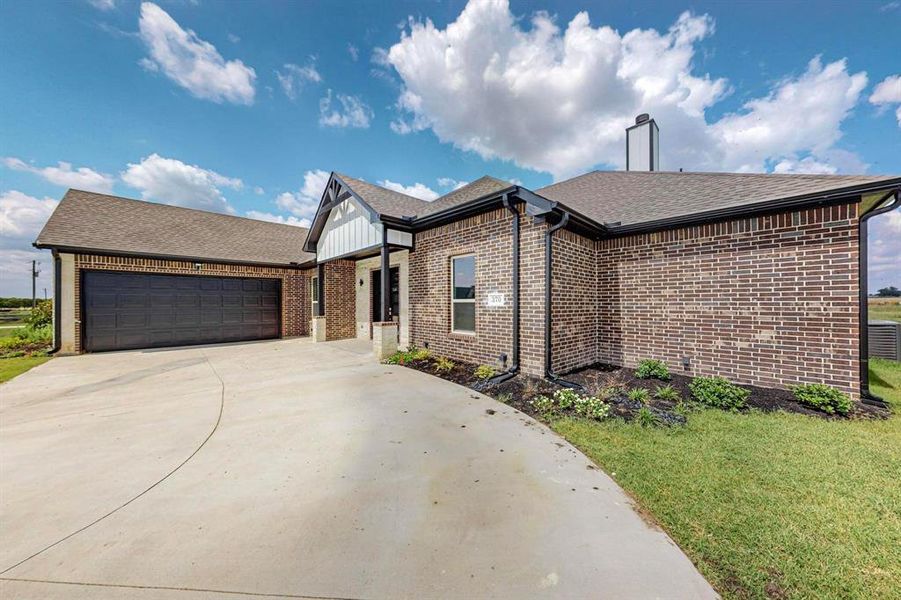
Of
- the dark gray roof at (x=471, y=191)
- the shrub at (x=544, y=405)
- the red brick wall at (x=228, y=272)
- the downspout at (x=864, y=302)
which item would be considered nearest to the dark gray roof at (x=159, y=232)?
the red brick wall at (x=228, y=272)

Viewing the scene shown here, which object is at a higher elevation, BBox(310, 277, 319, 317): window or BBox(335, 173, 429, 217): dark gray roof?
BBox(335, 173, 429, 217): dark gray roof

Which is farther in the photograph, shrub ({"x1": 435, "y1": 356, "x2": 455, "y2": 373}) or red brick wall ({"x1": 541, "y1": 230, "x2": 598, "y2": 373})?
shrub ({"x1": 435, "y1": 356, "x2": 455, "y2": 373})

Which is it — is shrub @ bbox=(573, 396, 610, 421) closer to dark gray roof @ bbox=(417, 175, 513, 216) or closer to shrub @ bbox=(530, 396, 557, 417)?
shrub @ bbox=(530, 396, 557, 417)

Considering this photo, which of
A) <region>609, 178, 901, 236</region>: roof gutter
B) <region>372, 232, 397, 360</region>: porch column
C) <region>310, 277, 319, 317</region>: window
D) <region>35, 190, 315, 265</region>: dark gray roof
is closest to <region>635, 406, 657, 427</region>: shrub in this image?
<region>609, 178, 901, 236</region>: roof gutter

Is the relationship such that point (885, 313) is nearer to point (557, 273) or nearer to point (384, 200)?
point (557, 273)

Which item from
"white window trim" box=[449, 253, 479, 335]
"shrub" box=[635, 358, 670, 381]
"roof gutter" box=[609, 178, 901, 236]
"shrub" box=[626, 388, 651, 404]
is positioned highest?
"roof gutter" box=[609, 178, 901, 236]

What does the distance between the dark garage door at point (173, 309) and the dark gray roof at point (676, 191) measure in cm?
1180

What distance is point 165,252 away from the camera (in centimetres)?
1045

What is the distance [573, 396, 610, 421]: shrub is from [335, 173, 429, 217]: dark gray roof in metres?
6.29

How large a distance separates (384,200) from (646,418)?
832 cm

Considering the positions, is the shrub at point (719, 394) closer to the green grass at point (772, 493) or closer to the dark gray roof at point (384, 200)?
the green grass at point (772, 493)

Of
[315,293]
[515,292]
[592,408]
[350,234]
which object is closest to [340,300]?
[315,293]

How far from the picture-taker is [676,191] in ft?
23.6

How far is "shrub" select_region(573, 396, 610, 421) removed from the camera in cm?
428
